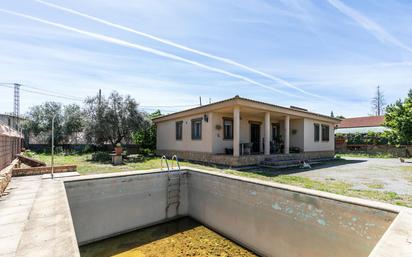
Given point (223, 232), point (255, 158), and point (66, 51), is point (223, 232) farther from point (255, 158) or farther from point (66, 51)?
point (66, 51)

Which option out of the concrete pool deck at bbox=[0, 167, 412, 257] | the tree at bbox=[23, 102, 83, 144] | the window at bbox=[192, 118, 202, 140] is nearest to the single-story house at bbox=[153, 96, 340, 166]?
the window at bbox=[192, 118, 202, 140]

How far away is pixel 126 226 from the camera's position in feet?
21.7

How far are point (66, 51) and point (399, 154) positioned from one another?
26.1m

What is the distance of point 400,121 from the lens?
58.4 ft

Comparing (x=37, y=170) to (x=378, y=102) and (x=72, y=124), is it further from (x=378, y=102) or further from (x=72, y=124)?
(x=378, y=102)

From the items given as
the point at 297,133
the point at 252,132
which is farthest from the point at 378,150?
the point at 252,132

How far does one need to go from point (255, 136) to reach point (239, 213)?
348 inches

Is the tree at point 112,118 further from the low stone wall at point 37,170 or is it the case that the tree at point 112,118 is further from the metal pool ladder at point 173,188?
the metal pool ladder at point 173,188

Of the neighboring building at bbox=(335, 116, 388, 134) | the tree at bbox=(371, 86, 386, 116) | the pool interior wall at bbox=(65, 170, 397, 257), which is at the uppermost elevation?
the tree at bbox=(371, 86, 386, 116)

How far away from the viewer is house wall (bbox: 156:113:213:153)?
11977mm

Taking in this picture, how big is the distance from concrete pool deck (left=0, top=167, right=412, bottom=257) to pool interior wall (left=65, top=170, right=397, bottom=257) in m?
0.28

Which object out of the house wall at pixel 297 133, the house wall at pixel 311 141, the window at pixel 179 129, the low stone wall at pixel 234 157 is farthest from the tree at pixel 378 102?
the window at pixel 179 129

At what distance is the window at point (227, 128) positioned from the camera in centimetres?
1236

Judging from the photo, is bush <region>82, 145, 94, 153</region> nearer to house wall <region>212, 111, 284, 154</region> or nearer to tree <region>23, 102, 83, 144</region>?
tree <region>23, 102, 83, 144</region>
